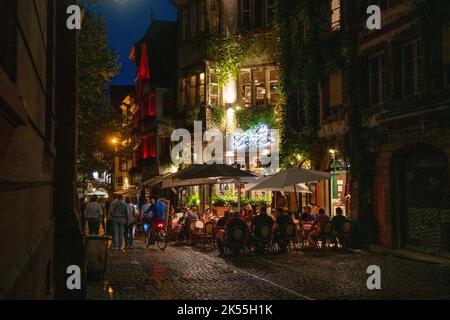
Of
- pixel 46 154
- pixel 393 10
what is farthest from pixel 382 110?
pixel 46 154

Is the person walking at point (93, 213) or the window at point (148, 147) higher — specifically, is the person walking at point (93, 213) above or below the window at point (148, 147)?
below

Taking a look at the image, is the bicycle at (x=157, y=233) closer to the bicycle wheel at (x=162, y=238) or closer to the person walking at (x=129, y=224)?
the bicycle wheel at (x=162, y=238)

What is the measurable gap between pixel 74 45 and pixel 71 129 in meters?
1.57

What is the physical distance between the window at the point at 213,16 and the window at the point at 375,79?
12.1m

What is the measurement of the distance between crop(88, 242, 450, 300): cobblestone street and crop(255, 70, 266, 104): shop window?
13110mm

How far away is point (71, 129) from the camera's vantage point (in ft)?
33.5

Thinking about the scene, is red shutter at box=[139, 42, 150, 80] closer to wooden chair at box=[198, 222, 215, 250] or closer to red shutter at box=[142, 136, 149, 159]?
red shutter at box=[142, 136, 149, 159]

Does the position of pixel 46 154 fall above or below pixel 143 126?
below

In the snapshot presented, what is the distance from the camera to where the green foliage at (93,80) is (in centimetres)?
2244

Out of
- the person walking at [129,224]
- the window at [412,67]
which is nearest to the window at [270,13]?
the window at [412,67]

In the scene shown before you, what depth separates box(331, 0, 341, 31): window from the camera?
21502 mm

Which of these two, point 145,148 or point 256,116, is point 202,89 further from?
point 145,148

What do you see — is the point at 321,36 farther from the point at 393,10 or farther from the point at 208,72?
the point at 208,72
